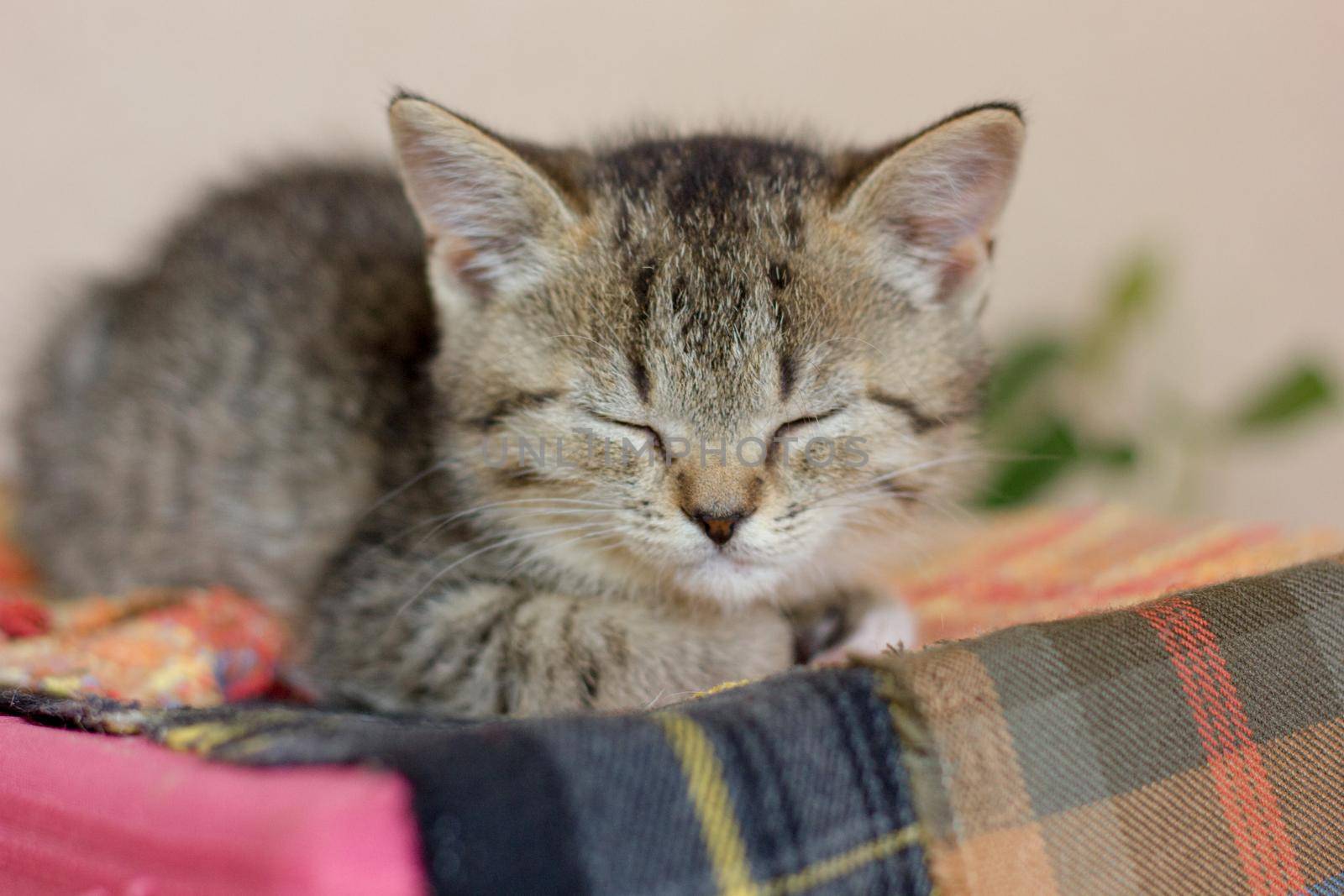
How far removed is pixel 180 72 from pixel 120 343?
0.84m

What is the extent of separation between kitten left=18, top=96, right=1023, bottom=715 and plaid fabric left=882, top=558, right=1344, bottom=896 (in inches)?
12.4

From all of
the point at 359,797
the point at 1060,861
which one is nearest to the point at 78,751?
the point at 359,797

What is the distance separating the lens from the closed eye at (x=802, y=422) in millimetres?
1102

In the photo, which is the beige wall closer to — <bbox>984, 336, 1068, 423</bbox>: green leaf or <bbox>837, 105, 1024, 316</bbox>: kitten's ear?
<bbox>984, 336, 1068, 423</bbox>: green leaf

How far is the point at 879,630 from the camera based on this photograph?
1.24 m

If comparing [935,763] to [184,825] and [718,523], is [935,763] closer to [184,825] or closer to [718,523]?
[718,523]

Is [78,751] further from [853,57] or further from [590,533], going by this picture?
[853,57]

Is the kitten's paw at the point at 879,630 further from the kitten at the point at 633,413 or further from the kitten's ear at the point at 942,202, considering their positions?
the kitten's ear at the point at 942,202

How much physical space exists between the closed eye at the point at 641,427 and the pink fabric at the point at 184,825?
535 mm

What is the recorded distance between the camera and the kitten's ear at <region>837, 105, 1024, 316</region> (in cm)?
111

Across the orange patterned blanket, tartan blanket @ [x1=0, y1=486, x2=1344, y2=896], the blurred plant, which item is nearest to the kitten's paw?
the orange patterned blanket

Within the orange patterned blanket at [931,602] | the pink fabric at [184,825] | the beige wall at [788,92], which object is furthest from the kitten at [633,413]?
the beige wall at [788,92]

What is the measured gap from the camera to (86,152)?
7.51ft

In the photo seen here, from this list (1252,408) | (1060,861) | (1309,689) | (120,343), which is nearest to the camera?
(1060,861)
